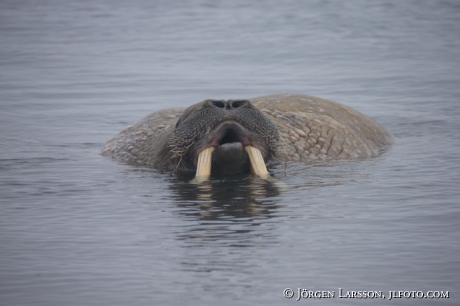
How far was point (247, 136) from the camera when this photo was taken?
31.0 feet

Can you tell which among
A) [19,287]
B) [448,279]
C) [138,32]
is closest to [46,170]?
[19,287]

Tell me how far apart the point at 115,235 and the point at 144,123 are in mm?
3830

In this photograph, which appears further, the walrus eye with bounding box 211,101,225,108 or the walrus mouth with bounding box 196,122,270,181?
the walrus eye with bounding box 211,101,225,108

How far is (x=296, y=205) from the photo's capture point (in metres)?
8.79

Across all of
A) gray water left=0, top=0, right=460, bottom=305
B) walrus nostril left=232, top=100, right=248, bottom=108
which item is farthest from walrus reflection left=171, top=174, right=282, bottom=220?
walrus nostril left=232, top=100, right=248, bottom=108

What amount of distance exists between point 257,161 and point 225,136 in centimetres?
43

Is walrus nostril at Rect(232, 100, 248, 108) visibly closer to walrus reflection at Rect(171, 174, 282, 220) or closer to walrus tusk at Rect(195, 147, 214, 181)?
walrus tusk at Rect(195, 147, 214, 181)

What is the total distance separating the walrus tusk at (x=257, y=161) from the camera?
31.4ft

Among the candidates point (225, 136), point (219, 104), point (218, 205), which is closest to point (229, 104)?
point (219, 104)

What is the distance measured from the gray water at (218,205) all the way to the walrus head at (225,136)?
0.23 m

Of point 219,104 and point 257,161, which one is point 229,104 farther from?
point 257,161

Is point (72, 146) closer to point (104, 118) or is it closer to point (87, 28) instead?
point (104, 118)

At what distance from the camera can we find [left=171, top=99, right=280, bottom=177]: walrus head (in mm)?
9438

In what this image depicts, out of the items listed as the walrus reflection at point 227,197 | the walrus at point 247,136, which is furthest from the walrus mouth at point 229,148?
the walrus reflection at point 227,197
